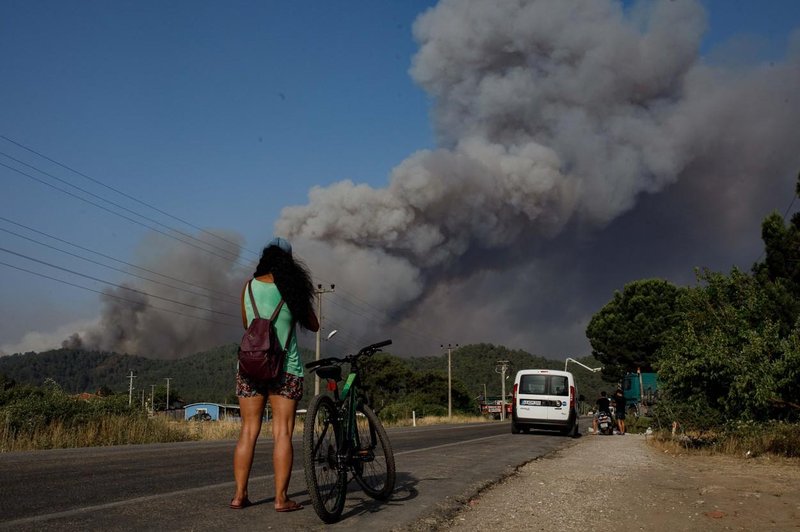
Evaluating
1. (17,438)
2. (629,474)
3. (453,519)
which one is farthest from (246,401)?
(17,438)

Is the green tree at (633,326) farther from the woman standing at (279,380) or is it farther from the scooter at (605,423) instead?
the woman standing at (279,380)

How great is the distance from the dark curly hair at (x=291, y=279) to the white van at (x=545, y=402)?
1549 cm

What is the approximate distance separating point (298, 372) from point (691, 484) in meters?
5.16

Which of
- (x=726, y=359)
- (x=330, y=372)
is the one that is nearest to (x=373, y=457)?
(x=330, y=372)

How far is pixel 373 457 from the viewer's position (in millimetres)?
5375

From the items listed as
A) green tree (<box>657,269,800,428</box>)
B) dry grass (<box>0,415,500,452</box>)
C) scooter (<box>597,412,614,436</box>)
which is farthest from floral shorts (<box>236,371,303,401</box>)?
scooter (<box>597,412,614,436</box>)

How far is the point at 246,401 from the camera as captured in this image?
4.73 meters

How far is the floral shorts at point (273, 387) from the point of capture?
467cm

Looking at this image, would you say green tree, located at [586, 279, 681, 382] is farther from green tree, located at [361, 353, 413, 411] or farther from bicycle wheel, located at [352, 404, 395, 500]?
bicycle wheel, located at [352, 404, 395, 500]

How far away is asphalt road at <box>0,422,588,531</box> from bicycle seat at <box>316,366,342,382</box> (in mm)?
976

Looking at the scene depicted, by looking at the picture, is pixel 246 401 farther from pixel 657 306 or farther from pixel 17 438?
pixel 657 306

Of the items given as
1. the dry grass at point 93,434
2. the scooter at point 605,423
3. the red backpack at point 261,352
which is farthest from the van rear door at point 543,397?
the red backpack at point 261,352

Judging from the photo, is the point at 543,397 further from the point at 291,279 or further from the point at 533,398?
the point at 291,279

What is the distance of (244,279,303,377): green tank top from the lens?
4.74m
